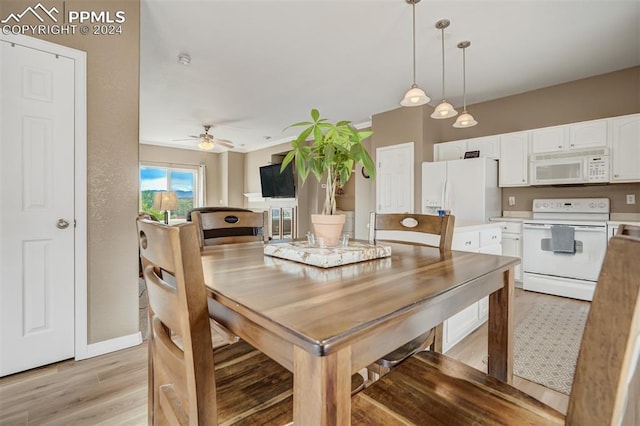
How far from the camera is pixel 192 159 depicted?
802cm

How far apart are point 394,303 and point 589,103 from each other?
4667 millimetres

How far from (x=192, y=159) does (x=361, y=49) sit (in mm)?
6298

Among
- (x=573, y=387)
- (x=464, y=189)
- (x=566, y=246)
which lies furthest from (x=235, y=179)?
(x=573, y=387)

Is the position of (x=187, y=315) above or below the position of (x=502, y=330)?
above

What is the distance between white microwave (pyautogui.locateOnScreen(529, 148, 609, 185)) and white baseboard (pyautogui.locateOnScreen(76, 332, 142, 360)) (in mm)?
4613

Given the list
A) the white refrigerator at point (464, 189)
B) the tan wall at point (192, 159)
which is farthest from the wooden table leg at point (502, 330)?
the tan wall at point (192, 159)

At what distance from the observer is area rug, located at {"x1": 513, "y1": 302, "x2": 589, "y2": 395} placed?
1847 millimetres

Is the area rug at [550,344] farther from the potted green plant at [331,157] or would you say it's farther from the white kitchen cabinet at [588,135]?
the white kitchen cabinet at [588,135]

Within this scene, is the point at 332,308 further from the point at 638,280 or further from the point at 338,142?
the point at 338,142

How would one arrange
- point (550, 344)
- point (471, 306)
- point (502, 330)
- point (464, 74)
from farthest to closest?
1. point (464, 74)
2. point (471, 306)
3. point (550, 344)
4. point (502, 330)

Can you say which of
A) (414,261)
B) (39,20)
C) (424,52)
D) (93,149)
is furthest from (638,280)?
(424,52)

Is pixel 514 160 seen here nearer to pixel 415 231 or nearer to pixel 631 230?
pixel 415 231

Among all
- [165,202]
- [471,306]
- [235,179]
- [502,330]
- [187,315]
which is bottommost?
[471,306]

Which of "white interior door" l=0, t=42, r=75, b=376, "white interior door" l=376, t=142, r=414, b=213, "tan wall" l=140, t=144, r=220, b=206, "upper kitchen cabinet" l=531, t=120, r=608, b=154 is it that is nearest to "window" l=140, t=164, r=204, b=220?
"tan wall" l=140, t=144, r=220, b=206
